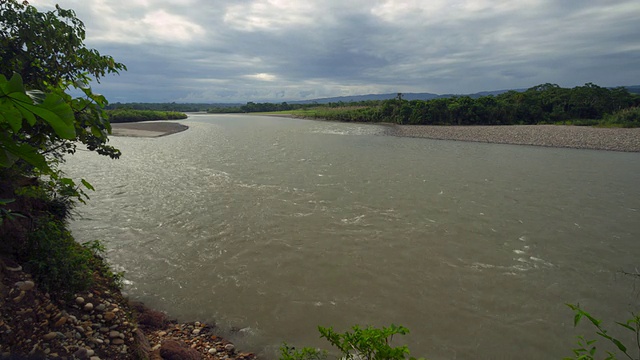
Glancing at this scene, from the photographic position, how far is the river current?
6043 millimetres

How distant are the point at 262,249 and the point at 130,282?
3.27 meters

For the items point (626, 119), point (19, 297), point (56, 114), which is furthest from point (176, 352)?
point (626, 119)

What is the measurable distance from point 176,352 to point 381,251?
5.82 metres

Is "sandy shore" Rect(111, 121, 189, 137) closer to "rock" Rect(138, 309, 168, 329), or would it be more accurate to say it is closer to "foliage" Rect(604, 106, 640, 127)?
"rock" Rect(138, 309, 168, 329)

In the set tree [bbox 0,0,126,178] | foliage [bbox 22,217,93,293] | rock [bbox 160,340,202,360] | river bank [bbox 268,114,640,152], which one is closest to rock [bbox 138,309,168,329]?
rock [bbox 160,340,202,360]

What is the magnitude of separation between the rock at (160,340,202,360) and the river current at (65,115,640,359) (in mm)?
1012

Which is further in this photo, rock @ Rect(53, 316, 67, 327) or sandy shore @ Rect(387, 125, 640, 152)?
sandy shore @ Rect(387, 125, 640, 152)

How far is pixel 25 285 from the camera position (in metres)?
3.93

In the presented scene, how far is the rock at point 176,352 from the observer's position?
4453 millimetres

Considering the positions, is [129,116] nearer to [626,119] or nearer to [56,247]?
[56,247]

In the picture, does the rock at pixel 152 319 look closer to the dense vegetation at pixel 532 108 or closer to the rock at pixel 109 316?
the rock at pixel 109 316

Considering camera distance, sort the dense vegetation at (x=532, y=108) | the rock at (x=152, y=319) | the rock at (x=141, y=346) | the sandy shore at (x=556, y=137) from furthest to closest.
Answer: the dense vegetation at (x=532, y=108) < the sandy shore at (x=556, y=137) < the rock at (x=152, y=319) < the rock at (x=141, y=346)

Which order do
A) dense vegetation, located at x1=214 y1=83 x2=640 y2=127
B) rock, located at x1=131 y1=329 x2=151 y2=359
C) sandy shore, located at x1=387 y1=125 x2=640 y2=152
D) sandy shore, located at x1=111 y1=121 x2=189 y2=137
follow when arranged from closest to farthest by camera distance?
rock, located at x1=131 y1=329 x2=151 y2=359, sandy shore, located at x1=387 y1=125 x2=640 y2=152, sandy shore, located at x1=111 y1=121 x2=189 y2=137, dense vegetation, located at x1=214 y1=83 x2=640 y2=127

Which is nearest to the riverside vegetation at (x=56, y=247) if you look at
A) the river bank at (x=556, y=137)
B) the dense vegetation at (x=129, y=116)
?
the river bank at (x=556, y=137)
